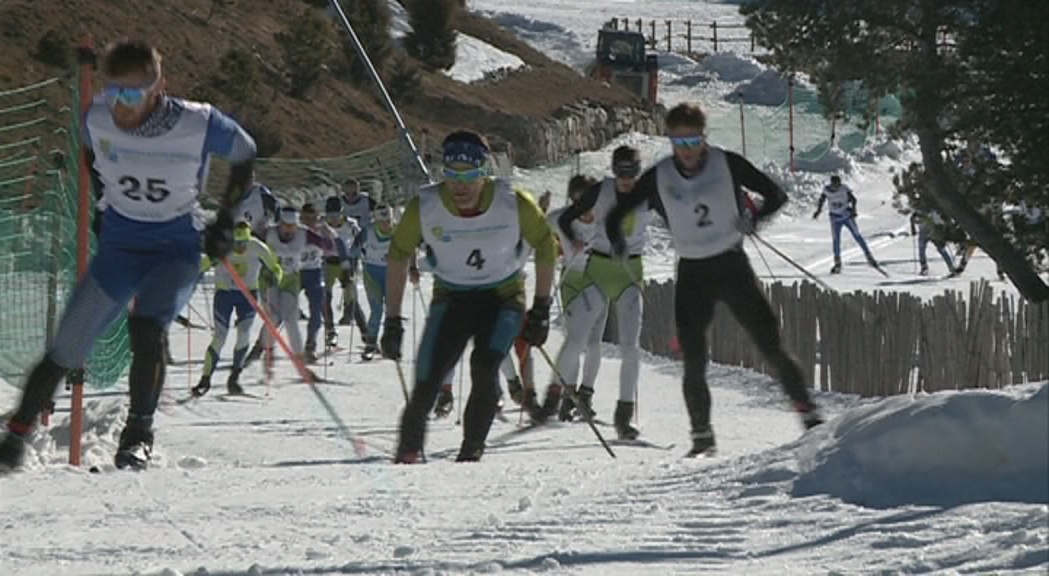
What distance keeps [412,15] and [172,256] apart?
4997 cm

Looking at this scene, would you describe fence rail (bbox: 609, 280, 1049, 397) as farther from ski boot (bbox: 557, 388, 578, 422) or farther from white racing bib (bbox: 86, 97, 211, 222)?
white racing bib (bbox: 86, 97, 211, 222)

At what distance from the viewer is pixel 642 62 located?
64000 mm

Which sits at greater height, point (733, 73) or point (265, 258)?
point (733, 73)

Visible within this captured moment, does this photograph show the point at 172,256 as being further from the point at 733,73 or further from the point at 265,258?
the point at 733,73

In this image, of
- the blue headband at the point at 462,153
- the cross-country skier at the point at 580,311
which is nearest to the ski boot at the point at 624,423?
the cross-country skier at the point at 580,311

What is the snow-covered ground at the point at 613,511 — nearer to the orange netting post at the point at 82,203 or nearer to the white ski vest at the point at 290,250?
the orange netting post at the point at 82,203

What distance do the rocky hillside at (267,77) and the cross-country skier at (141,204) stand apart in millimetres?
27666

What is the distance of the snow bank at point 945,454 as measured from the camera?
578cm

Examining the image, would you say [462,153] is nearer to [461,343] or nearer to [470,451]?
[461,343]

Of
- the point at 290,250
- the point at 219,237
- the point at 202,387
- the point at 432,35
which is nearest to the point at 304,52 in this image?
the point at 432,35

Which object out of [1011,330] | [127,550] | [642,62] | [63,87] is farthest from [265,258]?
[642,62]

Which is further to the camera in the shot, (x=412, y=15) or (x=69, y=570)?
(x=412, y=15)

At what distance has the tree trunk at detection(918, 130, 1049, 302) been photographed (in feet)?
63.6

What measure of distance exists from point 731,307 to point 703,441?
79 centimetres
